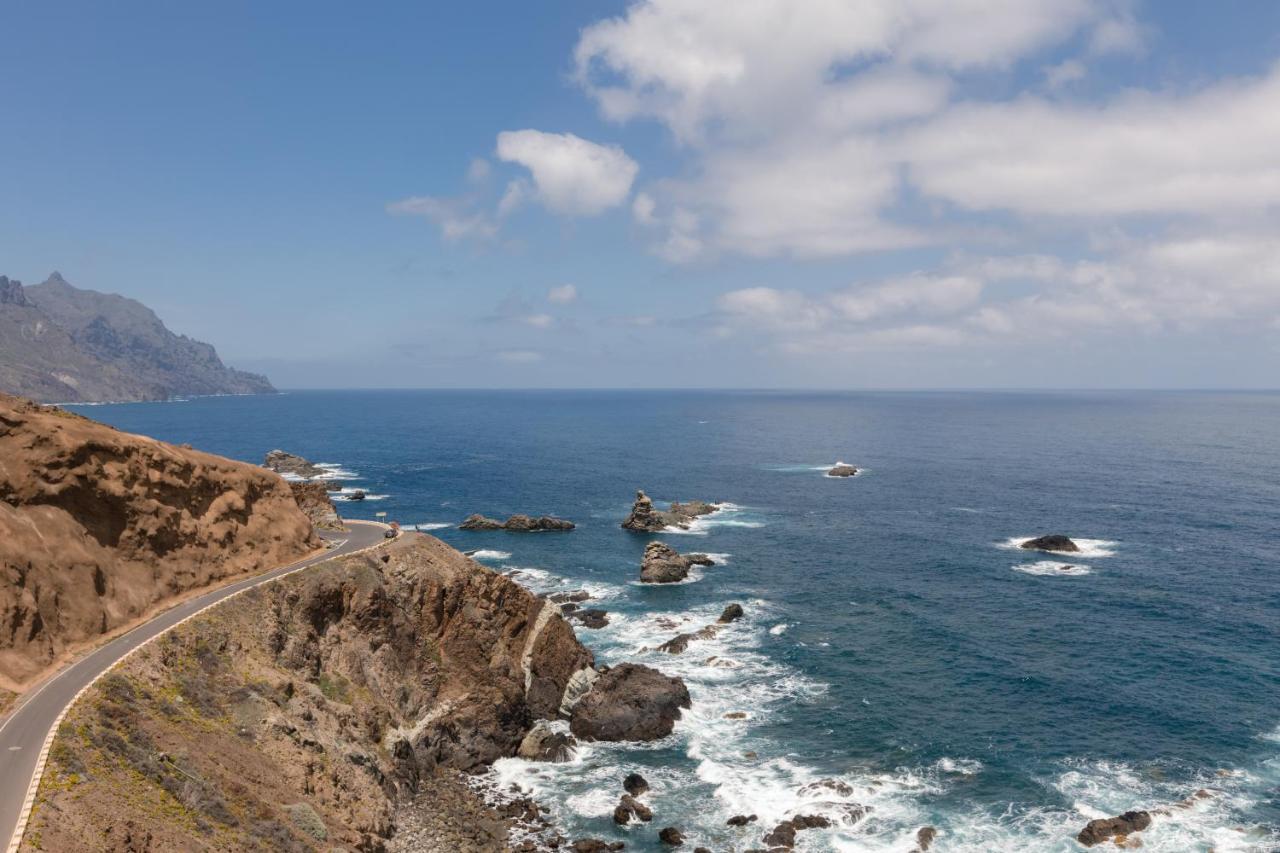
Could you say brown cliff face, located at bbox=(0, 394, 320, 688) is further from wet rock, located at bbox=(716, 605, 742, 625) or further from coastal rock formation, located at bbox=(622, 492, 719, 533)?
coastal rock formation, located at bbox=(622, 492, 719, 533)

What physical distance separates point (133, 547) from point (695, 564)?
66.2 meters

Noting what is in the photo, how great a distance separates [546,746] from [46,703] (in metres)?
31.0

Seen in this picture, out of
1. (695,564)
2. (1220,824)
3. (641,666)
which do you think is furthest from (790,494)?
(1220,824)

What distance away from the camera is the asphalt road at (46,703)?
2970cm

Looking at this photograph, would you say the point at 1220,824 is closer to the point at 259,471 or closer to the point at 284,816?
the point at 284,816

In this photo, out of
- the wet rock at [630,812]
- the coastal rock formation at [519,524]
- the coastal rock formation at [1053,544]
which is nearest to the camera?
the wet rock at [630,812]

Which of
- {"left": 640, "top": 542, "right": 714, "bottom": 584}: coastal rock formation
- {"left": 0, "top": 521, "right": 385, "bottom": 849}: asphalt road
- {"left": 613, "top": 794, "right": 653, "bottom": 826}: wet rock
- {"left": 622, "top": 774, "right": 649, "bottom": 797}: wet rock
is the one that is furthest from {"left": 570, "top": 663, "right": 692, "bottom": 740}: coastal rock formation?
{"left": 640, "top": 542, "right": 714, "bottom": 584}: coastal rock formation

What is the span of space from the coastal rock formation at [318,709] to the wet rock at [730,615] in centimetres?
2023

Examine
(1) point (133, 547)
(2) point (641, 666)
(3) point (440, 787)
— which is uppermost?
(1) point (133, 547)

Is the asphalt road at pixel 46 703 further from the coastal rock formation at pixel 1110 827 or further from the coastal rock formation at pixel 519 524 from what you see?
the coastal rock formation at pixel 519 524

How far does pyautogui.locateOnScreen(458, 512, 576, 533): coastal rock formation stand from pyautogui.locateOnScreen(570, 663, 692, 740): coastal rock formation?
200 feet

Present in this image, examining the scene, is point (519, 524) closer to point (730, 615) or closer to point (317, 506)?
point (317, 506)

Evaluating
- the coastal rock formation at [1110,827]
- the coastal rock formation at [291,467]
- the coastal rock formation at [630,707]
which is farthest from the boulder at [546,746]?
the coastal rock formation at [291,467]

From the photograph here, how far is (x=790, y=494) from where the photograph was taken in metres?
151
